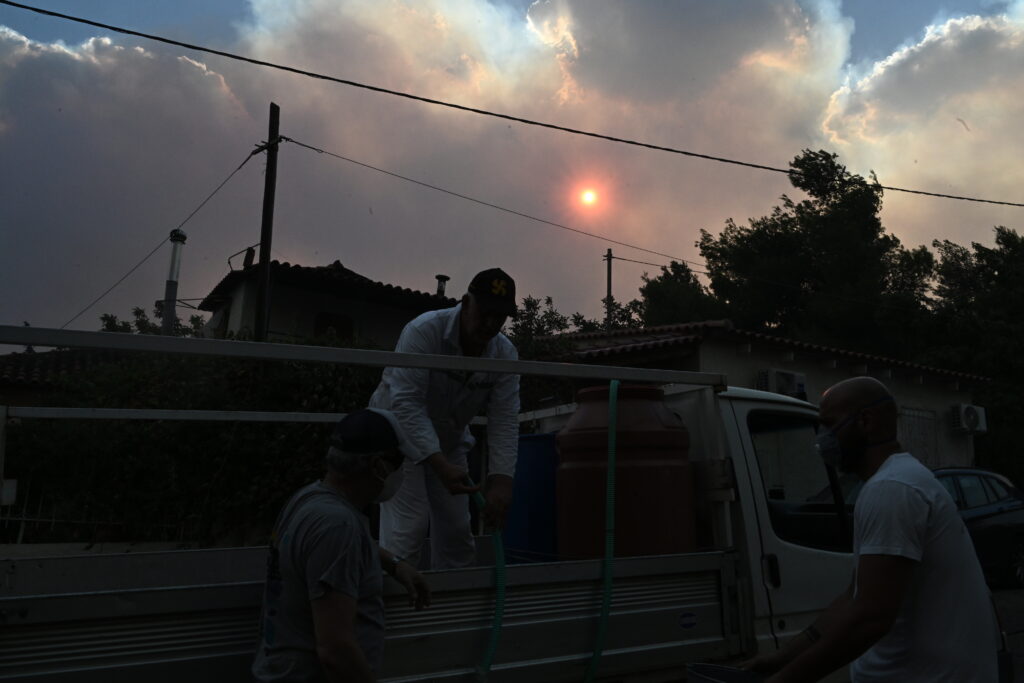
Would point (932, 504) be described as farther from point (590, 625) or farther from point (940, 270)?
point (940, 270)

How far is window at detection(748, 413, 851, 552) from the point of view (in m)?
3.32

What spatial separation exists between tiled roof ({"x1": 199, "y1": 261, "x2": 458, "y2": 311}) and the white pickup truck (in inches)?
577

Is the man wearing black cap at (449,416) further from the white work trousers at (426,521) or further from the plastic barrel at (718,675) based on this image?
the plastic barrel at (718,675)

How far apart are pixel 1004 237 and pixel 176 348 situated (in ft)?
93.9

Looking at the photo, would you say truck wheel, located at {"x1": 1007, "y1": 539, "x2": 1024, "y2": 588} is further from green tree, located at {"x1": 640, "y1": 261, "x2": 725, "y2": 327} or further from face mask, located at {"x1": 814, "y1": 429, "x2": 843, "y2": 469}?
green tree, located at {"x1": 640, "y1": 261, "x2": 725, "y2": 327}

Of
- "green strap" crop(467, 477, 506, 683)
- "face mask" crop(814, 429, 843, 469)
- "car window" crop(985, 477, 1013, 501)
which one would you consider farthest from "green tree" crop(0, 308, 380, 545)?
"car window" crop(985, 477, 1013, 501)

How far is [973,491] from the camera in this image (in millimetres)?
10320

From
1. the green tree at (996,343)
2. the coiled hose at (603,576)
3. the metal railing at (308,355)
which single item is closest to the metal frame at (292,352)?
the metal railing at (308,355)

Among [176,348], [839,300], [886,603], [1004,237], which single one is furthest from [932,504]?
[1004,237]

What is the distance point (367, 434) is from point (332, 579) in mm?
427

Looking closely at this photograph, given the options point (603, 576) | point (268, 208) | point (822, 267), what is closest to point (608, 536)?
point (603, 576)

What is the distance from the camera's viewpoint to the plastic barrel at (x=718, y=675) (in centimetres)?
204

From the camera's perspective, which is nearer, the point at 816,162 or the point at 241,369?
the point at 241,369

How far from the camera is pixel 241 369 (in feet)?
32.0
